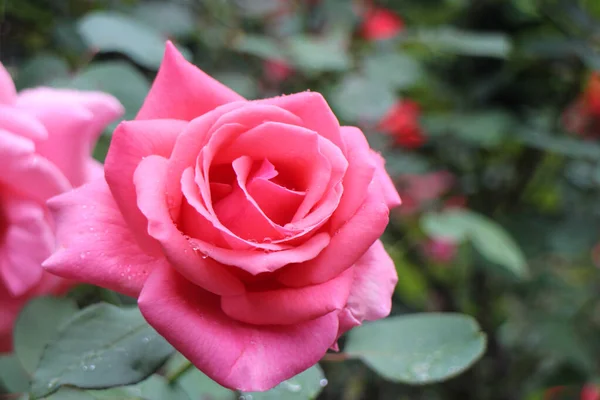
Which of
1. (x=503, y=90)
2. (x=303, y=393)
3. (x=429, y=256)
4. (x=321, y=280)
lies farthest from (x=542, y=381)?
(x=321, y=280)

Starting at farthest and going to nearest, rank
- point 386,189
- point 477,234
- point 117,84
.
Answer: point 477,234 < point 117,84 < point 386,189

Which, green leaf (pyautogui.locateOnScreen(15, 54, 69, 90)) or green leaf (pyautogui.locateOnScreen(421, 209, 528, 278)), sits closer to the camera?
green leaf (pyautogui.locateOnScreen(15, 54, 69, 90))

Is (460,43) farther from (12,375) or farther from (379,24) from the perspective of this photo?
(12,375)

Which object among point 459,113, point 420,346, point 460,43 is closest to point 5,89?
point 420,346

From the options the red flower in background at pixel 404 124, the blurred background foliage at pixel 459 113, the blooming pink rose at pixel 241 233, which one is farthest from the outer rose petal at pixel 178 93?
the red flower in background at pixel 404 124

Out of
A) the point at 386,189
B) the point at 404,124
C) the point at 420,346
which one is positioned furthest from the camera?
the point at 404,124

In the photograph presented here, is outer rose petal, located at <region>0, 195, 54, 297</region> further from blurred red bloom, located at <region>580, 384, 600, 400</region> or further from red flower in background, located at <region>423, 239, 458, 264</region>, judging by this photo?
red flower in background, located at <region>423, 239, 458, 264</region>

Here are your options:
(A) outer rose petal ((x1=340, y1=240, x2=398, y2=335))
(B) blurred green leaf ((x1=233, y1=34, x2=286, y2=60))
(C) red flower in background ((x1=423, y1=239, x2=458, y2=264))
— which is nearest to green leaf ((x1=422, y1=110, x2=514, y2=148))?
(B) blurred green leaf ((x1=233, y1=34, x2=286, y2=60))
